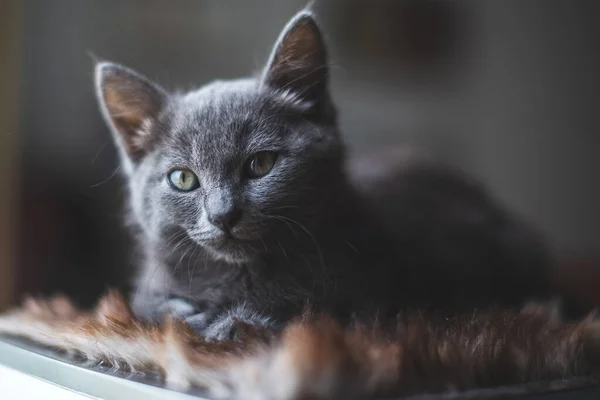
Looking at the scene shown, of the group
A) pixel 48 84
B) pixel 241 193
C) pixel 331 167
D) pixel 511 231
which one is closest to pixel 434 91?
pixel 511 231

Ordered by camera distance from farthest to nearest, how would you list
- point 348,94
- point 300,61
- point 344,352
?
1. point 348,94
2. point 300,61
3. point 344,352

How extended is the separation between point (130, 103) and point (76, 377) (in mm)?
378

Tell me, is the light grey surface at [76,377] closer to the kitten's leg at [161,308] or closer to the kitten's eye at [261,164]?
the kitten's leg at [161,308]

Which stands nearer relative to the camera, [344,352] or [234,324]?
[344,352]

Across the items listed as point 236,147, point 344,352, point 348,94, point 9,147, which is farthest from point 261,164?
point 348,94

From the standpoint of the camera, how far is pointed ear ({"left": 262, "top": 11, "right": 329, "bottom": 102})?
0.77 metres

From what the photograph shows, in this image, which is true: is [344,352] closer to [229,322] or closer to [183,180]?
[229,322]

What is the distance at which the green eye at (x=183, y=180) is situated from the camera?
29.8 inches

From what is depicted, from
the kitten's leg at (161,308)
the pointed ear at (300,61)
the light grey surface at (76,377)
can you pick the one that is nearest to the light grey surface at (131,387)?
the light grey surface at (76,377)

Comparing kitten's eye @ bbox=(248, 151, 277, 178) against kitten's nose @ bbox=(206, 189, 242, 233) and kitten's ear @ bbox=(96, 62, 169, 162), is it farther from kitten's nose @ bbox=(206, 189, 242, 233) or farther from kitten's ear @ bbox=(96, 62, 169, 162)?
kitten's ear @ bbox=(96, 62, 169, 162)

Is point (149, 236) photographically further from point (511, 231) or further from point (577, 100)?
point (577, 100)

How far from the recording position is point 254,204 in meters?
0.71

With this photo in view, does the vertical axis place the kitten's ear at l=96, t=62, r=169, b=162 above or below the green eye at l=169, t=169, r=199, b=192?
above

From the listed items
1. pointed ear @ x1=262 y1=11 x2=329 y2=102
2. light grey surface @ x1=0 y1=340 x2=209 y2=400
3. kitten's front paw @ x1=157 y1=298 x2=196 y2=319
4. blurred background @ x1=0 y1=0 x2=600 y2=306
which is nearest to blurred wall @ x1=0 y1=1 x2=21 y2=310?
blurred background @ x1=0 y1=0 x2=600 y2=306
